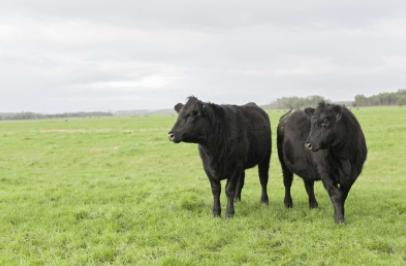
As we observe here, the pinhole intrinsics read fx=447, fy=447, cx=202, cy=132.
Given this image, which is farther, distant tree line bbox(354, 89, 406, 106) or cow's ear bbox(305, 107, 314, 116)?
distant tree line bbox(354, 89, 406, 106)

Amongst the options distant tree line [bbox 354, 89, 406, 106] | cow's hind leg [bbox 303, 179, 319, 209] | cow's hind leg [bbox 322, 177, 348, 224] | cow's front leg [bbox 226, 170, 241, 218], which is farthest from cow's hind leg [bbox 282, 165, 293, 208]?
distant tree line [bbox 354, 89, 406, 106]

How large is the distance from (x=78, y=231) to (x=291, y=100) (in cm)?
13415

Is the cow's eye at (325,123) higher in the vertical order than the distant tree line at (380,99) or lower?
lower

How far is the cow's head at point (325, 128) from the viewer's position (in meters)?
7.78

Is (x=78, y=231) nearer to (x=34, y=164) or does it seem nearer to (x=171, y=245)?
(x=171, y=245)

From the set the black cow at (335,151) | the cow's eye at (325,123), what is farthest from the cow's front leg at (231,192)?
the cow's eye at (325,123)

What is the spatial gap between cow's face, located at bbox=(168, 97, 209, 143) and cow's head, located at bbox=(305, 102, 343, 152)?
6.54ft

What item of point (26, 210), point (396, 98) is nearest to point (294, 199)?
point (26, 210)

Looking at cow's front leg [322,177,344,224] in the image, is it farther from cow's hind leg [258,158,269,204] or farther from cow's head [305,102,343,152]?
cow's hind leg [258,158,269,204]

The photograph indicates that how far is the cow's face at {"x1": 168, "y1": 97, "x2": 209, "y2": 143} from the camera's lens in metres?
8.36

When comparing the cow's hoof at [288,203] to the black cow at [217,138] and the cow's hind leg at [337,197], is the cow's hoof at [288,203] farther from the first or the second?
the cow's hind leg at [337,197]

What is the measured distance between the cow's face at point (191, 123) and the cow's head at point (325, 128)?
6.54 ft

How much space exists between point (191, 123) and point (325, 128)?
2436mm

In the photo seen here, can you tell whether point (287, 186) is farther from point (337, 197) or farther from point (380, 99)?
point (380, 99)
